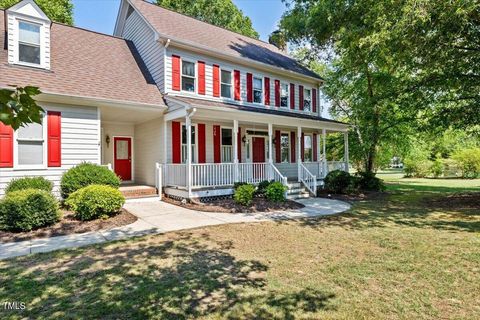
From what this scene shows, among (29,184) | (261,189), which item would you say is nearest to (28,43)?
(29,184)

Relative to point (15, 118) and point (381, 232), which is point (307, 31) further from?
point (15, 118)

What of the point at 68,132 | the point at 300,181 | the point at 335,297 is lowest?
the point at 335,297

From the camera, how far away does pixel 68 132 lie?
31.9 ft

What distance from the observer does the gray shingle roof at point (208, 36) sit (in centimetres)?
1291

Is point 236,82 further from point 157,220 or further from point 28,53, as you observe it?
point 157,220

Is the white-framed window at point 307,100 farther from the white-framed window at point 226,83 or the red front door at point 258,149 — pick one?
the white-framed window at point 226,83

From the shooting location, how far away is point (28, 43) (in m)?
9.56

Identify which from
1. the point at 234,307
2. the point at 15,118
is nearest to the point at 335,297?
the point at 234,307

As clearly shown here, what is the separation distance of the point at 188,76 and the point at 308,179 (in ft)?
23.5

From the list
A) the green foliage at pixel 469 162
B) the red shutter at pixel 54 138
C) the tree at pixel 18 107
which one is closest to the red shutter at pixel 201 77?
the red shutter at pixel 54 138

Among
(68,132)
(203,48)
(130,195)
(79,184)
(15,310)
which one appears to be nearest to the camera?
(15,310)

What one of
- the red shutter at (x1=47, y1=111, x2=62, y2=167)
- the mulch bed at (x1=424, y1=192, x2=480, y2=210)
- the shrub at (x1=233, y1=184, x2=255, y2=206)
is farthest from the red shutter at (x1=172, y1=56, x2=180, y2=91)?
the mulch bed at (x1=424, y1=192, x2=480, y2=210)

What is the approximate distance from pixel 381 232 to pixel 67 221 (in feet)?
25.1

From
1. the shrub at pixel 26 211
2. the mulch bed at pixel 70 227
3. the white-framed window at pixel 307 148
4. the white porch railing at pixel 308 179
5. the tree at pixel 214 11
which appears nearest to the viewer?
the mulch bed at pixel 70 227
